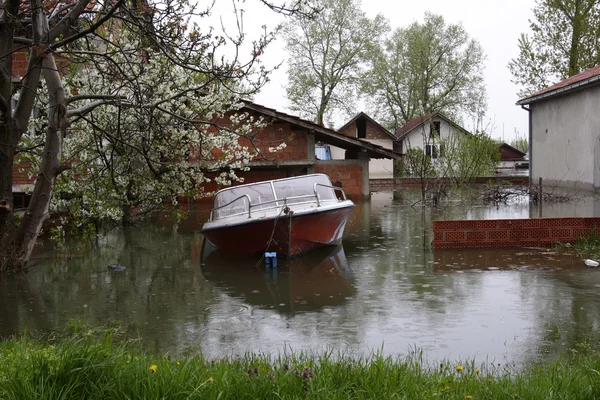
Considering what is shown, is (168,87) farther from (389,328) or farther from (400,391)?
(400,391)

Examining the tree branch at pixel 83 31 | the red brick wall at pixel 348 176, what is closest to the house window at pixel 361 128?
the red brick wall at pixel 348 176

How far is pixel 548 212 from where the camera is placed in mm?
22672

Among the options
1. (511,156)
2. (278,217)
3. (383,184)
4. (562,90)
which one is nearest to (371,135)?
(383,184)

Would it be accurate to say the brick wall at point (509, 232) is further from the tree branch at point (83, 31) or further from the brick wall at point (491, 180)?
the brick wall at point (491, 180)

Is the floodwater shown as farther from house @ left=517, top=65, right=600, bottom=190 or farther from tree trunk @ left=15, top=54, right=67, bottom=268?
house @ left=517, top=65, right=600, bottom=190

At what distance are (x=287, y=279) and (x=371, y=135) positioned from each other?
169 ft

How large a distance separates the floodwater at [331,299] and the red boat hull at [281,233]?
0.31 m

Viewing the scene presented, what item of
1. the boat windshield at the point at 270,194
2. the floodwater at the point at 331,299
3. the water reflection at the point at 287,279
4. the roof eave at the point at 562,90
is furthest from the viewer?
the roof eave at the point at 562,90

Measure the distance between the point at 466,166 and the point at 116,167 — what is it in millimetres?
19880

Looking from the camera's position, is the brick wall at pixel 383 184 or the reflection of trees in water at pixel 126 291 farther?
the brick wall at pixel 383 184

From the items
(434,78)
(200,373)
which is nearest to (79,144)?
(200,373)

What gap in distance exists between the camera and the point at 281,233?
1412cm

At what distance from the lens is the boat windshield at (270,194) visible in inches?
611

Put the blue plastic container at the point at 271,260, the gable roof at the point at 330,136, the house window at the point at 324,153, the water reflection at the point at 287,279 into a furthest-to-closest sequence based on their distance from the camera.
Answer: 1. the house window at the point at 324,153
2. the gable roof at the point at 330,136
3. the blue plastic container at the point at 271,260
4. the water reflection at the point at 287,279
